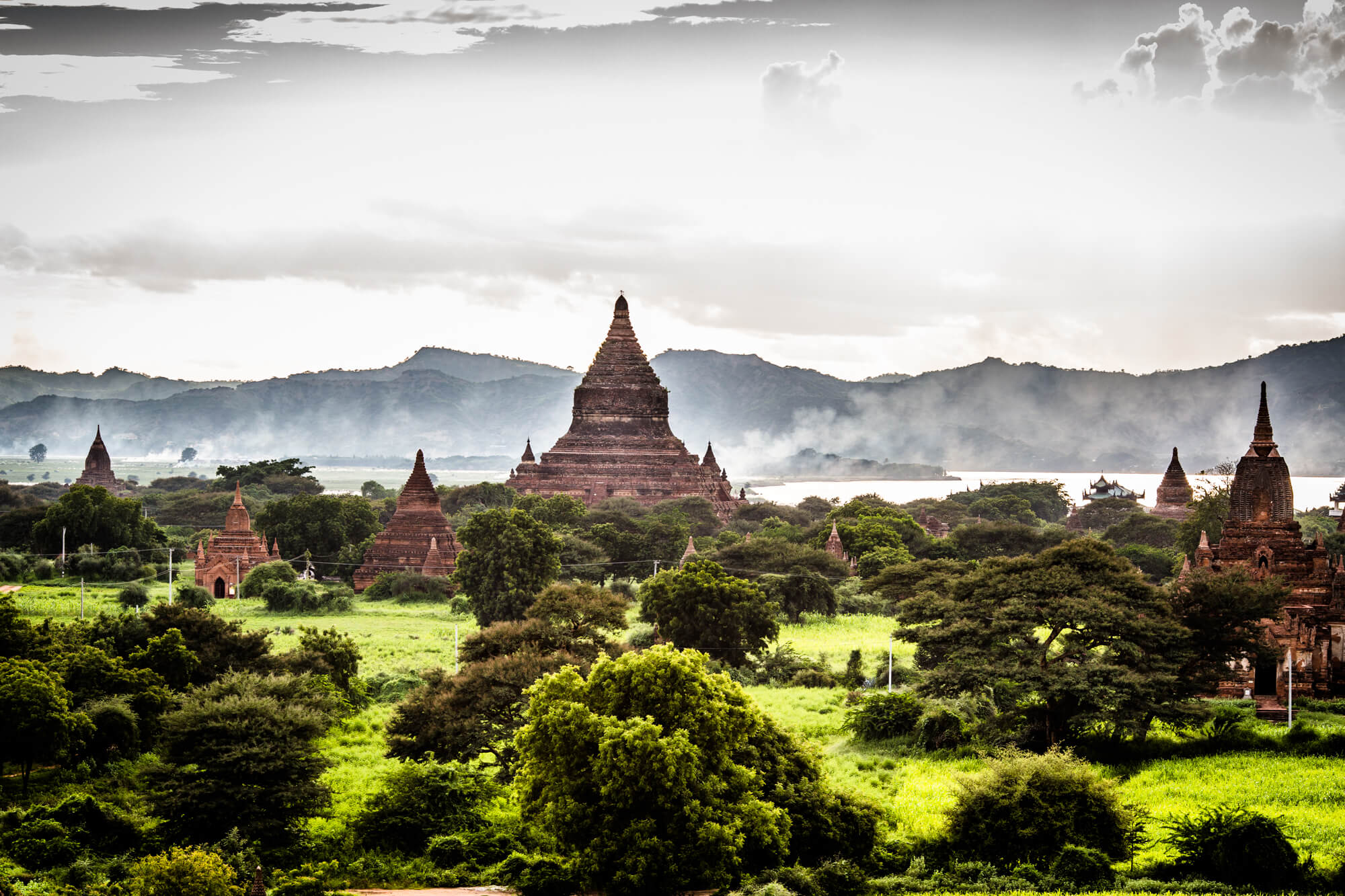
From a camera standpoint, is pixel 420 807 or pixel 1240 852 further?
pixel 420 807

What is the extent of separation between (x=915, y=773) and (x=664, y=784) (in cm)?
983

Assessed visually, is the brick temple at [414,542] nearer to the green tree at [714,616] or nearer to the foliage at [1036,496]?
the green tree at [714,616]

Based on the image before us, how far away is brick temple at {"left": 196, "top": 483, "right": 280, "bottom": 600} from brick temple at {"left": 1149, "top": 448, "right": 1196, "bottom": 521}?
53007 mm

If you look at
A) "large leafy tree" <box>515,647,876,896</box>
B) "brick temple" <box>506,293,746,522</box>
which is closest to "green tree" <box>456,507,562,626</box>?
"large leafy tree" <box>515,647,876,896</box>

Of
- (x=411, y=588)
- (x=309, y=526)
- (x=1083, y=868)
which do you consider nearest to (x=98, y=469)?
(x=309, y=526)

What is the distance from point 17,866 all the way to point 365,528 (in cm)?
5304

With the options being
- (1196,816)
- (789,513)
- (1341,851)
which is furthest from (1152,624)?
(789,513)

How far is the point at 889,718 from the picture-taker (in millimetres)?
33094

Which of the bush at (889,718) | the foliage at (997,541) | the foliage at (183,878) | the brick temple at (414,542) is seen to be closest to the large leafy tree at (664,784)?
the foliage at (183,878)

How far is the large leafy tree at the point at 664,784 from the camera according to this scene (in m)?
21.5

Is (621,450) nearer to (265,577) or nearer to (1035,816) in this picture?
(265,577)

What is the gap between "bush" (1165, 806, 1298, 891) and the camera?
866 inches

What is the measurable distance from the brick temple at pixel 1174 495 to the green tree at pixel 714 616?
5070cm

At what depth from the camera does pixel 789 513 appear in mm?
100812
